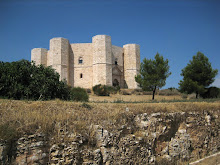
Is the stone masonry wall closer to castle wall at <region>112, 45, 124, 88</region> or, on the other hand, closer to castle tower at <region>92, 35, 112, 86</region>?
castle tower at <region>92, 35, 112, 86</region>

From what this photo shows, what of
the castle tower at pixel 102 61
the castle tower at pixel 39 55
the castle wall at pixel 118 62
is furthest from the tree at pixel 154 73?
the castle tower at pixel 39 55

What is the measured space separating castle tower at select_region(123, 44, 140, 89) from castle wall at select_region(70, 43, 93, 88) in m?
5.93

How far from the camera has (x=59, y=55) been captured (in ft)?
94.7

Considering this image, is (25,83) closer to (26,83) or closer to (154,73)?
(26,83)

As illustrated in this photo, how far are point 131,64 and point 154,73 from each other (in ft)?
44.9

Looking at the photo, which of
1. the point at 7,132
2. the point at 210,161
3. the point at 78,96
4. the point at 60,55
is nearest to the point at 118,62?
the point at 60,55

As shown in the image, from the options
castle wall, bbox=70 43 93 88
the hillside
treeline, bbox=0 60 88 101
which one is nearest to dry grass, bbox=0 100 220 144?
the hillside

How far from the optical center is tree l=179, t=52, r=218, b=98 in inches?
704

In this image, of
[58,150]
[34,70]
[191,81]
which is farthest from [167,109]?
[191,81]

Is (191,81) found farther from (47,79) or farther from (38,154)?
(38,154)

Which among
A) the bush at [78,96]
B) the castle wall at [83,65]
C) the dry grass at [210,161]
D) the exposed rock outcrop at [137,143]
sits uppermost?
the castle wall at [83,65]

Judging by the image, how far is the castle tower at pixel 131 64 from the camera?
105ft

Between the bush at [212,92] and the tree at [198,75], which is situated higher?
the tree at [198,75]

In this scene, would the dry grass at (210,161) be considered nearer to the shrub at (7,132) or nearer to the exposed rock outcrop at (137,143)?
the exposed rock outcrop at (137,143)
